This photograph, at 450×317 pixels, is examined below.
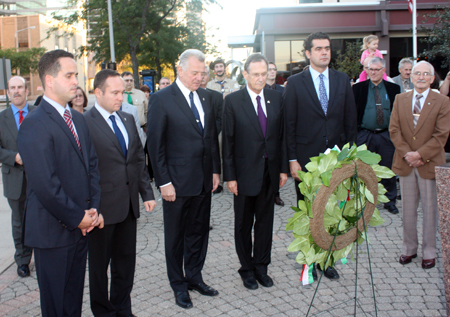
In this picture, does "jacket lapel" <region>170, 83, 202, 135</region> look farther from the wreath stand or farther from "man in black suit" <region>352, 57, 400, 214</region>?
"man in black suit" <region>352, 57, 400, 214</region>

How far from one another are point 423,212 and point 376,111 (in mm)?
2364

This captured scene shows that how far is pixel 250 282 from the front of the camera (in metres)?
4.35

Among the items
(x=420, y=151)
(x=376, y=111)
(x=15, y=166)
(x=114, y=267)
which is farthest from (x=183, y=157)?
(x=376, y=111)

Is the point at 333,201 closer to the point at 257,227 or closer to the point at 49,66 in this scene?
the point at 257,227

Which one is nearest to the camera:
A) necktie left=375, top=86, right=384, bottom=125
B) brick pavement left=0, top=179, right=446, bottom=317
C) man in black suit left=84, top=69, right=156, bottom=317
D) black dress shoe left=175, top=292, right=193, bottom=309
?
man in black suit left=84, top=69, right=156, bottom=317

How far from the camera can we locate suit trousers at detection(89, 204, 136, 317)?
346 centimetres

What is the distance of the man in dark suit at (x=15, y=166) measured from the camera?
484 cm

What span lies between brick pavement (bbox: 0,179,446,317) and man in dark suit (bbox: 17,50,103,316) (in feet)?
3.64

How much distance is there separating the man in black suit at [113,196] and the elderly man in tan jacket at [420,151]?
3.02m

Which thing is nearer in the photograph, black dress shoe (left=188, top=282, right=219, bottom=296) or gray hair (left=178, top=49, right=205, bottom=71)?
gray hair (left=178, top=49, right=205, bottom=71)

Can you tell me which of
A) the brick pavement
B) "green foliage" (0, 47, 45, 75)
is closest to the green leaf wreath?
the brick pavement

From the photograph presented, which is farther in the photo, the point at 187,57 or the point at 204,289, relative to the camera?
the point at 204,289

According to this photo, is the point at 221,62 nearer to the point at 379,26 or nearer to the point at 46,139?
the point at 46,139

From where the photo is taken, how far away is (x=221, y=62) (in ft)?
29.4
